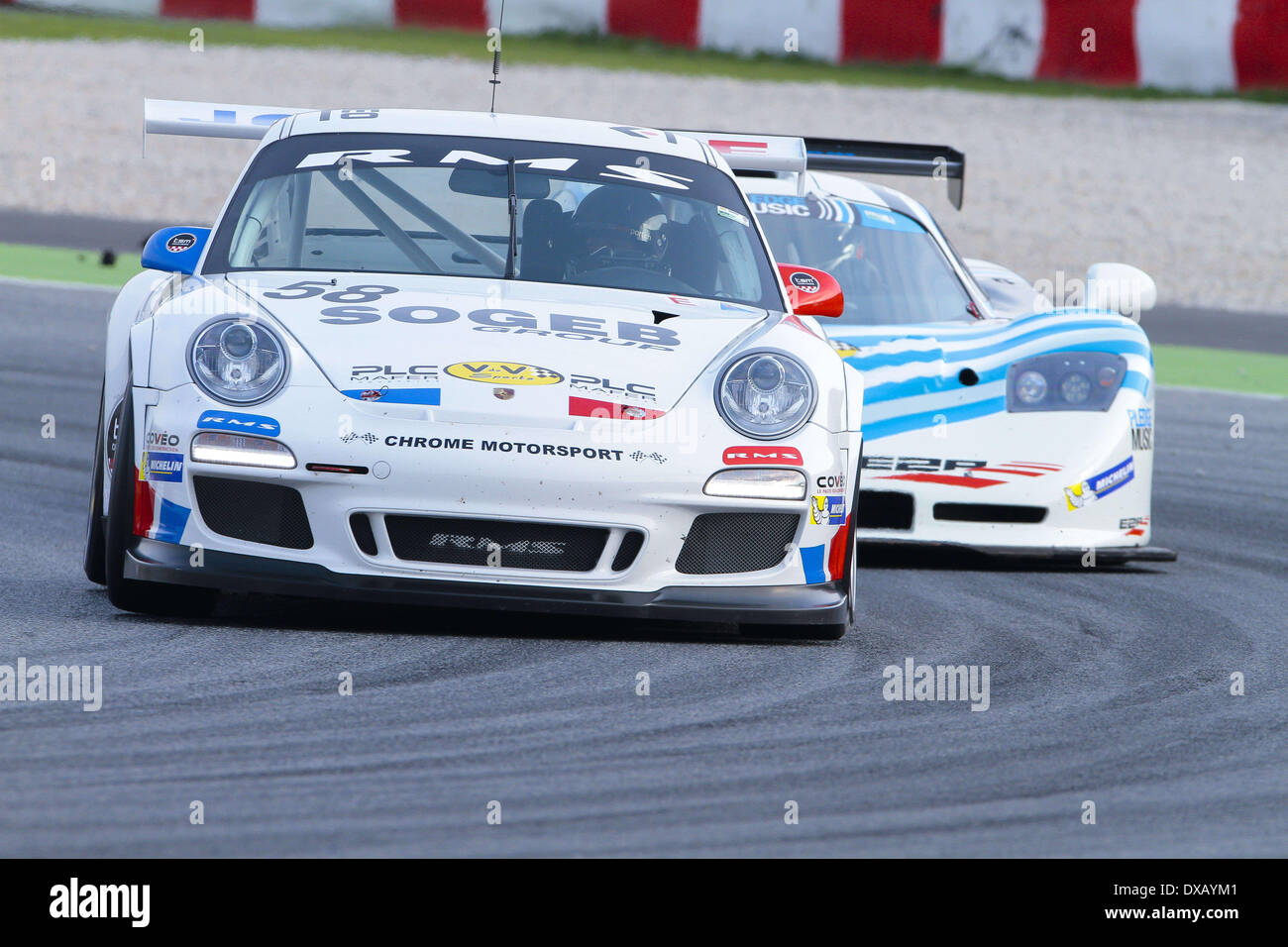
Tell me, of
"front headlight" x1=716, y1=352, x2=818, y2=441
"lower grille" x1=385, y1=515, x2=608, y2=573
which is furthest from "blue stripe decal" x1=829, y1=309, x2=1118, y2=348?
"lower grille" x1=385, y1=515, x2=608, y2=573

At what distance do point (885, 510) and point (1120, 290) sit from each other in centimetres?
148

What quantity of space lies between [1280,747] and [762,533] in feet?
4.04

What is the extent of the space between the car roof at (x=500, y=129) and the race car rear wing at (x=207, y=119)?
189 mm

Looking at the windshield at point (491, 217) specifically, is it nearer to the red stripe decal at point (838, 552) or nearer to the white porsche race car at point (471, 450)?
the white porsche race car at point (471, 450)

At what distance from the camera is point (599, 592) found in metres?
5.01

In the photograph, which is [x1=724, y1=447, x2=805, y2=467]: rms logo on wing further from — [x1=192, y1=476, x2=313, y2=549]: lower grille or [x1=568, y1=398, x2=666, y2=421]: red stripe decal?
[x1=192, y1=476, x2=313, y2=549]: lower grille

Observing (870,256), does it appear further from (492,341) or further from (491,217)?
(492,341)

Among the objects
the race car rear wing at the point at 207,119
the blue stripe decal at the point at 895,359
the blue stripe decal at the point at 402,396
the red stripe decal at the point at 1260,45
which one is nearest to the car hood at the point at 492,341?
the blue stripe decal at the point at 402,396

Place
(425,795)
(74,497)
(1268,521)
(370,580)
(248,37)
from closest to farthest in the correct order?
(425,795), (370,580), (74,497), (1268,521), (248,37)

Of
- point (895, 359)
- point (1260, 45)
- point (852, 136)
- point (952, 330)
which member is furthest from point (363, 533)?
point (1260, 45)

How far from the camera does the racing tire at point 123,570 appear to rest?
504cm

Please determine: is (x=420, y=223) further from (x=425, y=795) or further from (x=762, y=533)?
(x=425, y=795)

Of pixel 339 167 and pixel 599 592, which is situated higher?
pixel 339 167
